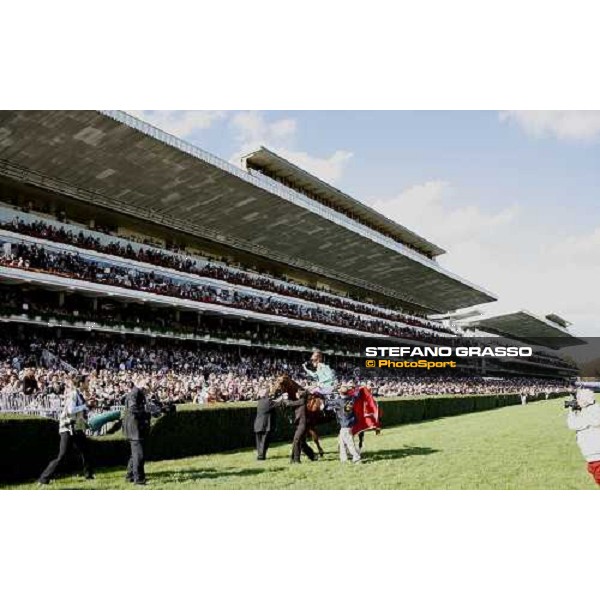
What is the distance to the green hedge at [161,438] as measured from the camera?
9.15 m

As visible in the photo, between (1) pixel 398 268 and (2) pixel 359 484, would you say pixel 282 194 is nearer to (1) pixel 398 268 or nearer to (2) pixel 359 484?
(1) pixel 398 268

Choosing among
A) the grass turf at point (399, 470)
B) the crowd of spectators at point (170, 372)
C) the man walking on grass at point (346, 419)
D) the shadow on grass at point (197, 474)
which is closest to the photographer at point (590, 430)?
the grass turf at point (399, 470)

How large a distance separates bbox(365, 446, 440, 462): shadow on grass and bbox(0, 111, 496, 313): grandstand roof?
3.40 metres

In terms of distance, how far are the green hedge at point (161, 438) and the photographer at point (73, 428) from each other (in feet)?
1.52

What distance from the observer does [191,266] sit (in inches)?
922

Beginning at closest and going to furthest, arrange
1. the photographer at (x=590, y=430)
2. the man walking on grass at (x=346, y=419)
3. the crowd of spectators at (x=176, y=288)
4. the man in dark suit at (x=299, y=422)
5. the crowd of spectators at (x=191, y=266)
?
the photographer at (x=590, y=430) < the man walking on grass at (x=346, y=419) < the man in dark suit at (x=299, y=422) < the crowd of spectators at (x=176, y=288) < the crowd of spectators at (x=191, y=266)

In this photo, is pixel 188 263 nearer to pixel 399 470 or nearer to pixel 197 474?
pixel 197 474

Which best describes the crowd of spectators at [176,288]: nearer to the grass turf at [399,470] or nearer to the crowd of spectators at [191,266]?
the crowd of spectators at [191,266]

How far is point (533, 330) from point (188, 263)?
15156 millimetres

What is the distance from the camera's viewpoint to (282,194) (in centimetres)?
2506

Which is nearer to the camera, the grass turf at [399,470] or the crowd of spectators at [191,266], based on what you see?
the grass turf at [399,470]

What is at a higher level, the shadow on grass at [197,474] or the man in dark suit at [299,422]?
the man in dark suit at [299,422]

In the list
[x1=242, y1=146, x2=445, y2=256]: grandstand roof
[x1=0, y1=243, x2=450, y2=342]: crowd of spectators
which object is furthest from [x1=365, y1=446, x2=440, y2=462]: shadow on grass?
[x1=242, y1=146, x2=445, y2=256]: grandstand roof
